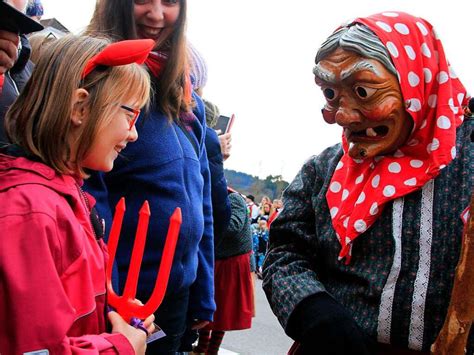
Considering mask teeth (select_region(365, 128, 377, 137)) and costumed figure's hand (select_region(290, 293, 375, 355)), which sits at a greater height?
mask teeth (select_region(365, 128, 377, 137))

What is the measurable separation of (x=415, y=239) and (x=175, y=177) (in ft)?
2.44

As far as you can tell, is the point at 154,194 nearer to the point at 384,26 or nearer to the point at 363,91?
the point at 363,91


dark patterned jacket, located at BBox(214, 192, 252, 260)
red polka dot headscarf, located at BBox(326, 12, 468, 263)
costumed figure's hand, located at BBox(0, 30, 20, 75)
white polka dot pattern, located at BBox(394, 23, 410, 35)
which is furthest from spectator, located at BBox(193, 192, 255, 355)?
costumed figure's hand, located at BBox(0, 30, 20, 75)

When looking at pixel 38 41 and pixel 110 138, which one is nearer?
pixel 110 138

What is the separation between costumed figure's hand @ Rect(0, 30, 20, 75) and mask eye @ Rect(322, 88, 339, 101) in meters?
0.86

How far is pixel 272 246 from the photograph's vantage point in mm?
1713

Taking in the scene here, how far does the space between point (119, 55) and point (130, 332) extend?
663 mm

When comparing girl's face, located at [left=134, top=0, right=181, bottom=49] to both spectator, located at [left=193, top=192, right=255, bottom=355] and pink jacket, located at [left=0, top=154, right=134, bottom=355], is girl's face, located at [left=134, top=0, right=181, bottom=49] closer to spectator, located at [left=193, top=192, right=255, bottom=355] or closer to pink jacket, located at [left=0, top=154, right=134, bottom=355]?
pink jacket, located at [left=0, top=154, right=134, bottom=355]

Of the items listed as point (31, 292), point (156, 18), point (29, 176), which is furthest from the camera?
point (156, 18)

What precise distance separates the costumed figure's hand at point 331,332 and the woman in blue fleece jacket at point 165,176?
0.47 m

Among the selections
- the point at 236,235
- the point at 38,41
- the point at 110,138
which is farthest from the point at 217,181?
the point at 236,235

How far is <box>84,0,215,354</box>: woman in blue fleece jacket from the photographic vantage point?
1.68 meters

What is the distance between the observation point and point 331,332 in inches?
54.7

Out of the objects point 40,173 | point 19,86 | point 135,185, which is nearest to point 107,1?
point 19,86
